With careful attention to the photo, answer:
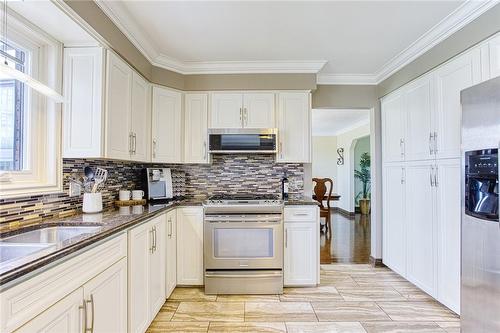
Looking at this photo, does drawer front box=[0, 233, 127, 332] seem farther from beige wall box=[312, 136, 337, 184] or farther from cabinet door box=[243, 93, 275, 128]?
beige wall box=[312, 136, 337, 184]

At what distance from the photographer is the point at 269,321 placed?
2.35m

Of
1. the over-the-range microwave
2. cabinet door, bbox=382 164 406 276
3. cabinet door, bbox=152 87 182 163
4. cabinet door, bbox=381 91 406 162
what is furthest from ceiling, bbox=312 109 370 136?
cabinet door, bbox=152 87 182 163

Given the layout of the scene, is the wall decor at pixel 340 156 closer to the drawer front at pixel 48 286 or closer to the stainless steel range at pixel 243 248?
the stainless steel range at pixel 243 248

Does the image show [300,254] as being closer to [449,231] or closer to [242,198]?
[242,198]

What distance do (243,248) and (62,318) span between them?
183 cm

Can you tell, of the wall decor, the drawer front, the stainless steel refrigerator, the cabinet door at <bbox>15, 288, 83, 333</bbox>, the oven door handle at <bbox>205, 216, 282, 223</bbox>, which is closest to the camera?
the drawer front

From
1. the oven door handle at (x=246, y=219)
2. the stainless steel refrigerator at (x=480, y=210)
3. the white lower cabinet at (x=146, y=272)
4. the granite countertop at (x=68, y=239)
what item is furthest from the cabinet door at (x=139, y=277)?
the stainless steel refrigerator at (x=480, y=210)

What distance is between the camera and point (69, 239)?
1370mm

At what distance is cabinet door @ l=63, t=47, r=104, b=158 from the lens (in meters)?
2.08

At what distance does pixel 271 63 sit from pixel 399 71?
1.43 meters

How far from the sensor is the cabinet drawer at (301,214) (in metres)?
2.95

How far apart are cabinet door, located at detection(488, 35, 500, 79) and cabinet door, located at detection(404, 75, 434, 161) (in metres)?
0.65

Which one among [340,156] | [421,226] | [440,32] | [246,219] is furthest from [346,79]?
[340,156]

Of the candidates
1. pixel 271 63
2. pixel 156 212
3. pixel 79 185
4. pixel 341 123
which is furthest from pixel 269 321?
pixel 341 123
